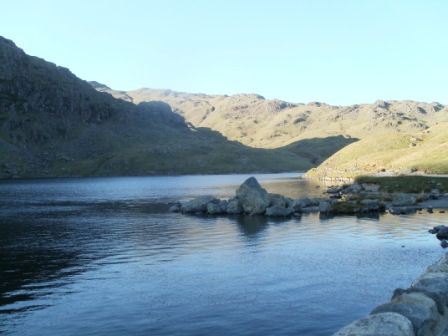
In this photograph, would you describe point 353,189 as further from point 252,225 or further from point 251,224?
point 252,225

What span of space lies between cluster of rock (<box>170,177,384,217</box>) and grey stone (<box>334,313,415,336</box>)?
222 feet

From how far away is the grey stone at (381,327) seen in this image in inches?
661

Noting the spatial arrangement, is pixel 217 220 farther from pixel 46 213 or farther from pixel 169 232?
pixel 46 213

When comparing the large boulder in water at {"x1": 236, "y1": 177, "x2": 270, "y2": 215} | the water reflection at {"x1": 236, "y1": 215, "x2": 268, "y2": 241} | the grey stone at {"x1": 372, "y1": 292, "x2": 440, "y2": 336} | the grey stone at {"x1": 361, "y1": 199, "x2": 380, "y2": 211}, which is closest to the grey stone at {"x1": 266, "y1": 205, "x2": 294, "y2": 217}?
the large boulder in water at {"x1": 236, "y1": 177, "x2": 270, "y2": 215}

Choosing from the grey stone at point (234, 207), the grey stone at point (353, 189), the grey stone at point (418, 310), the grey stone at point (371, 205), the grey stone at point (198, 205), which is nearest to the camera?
the grey stone at point (418, 310)

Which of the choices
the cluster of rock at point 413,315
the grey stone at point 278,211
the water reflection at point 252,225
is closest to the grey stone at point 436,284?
the cluster of rock at point 413,315

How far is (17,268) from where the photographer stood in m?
42.7

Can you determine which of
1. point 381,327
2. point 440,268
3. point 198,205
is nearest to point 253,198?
point 198,205

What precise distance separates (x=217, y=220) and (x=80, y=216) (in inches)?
1163

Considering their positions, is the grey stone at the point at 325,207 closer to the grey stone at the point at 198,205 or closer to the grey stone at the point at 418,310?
the grey stone at the point at 198,205

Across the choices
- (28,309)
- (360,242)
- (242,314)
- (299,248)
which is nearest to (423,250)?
(360,242)

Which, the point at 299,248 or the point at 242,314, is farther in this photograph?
the point at 299,248

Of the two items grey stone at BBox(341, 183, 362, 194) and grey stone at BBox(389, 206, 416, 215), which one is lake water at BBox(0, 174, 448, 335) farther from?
grey stone at BBox(341, 183, 362, 194)

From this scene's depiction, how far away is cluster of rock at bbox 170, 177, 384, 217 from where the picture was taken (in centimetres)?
8712
